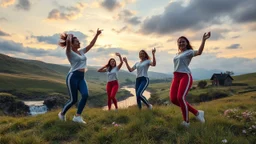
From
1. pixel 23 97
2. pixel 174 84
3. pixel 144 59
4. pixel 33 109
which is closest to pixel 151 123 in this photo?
pixel 174 84

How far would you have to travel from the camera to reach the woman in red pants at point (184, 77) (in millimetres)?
7073

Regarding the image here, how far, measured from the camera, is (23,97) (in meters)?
99.2

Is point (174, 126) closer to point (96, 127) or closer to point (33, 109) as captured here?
point (96, 127)

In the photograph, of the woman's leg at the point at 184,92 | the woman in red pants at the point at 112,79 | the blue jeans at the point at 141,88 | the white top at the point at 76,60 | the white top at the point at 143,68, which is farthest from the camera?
the woman in red pants at the point at 112,79

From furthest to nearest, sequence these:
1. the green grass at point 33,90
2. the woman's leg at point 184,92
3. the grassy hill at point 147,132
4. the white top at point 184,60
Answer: the green grass at point 33,90
the white top at point 184,60
the woman's leg at point 184,92
the grassy hill at point 147,132

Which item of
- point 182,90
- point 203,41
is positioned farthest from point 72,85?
point 203,41

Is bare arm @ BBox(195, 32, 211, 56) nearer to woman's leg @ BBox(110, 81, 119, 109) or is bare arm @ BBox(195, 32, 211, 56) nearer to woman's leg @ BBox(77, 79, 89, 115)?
woman's leg @ BBox(77, 79, 89, 115)

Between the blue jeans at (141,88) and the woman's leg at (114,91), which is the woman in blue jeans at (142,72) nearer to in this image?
the blue jeans at (141,88)

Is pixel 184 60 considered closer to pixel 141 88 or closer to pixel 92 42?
pixel 141 88

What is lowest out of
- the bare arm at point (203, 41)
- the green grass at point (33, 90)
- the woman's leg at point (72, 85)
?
the green grass at point (33, 90)

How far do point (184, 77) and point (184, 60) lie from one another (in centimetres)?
61

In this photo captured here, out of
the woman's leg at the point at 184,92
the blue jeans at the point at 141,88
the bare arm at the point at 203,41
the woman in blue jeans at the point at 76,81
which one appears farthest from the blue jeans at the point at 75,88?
the bare arm at the point at 203,41

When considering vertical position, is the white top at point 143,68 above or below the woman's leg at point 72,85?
above

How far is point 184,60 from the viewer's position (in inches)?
292
